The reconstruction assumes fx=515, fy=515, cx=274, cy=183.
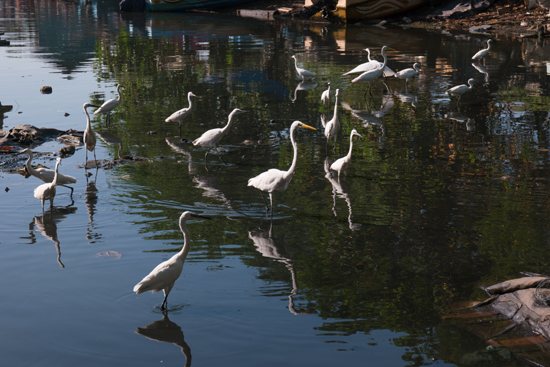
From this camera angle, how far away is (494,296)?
5.57 meters

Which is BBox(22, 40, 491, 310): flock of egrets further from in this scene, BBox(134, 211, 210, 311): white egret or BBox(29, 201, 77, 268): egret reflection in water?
BBox(29, 201, 77, 268): egret reflection in water

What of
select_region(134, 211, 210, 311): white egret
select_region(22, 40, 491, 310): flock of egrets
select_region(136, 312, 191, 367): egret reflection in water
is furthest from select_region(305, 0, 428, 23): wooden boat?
select_region(136, 312, 191, 367): egret reflection in water

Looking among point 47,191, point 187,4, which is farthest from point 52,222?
point 187,4

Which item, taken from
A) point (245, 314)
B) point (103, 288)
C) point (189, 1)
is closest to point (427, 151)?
point (245, 314)

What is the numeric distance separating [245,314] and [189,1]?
153 feet

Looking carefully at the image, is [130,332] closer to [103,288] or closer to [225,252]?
[103,288]

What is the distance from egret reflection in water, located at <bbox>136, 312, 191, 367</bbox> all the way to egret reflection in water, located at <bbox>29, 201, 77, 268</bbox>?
2.38m

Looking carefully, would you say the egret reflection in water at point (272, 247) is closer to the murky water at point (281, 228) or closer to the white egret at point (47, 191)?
the murky water at point (281, 228)

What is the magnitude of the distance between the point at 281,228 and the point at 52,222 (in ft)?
11.9

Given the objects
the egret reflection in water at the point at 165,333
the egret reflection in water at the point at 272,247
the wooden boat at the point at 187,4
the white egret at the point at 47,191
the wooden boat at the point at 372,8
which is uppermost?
the wooden boat at the point at 187,4

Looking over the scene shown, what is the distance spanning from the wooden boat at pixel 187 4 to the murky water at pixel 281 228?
32.6 metres

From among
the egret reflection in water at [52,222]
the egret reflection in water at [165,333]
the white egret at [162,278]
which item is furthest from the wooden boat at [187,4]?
the egret reflection in water at [165,333]

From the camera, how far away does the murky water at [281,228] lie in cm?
537

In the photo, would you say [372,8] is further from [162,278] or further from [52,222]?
[162,278]
